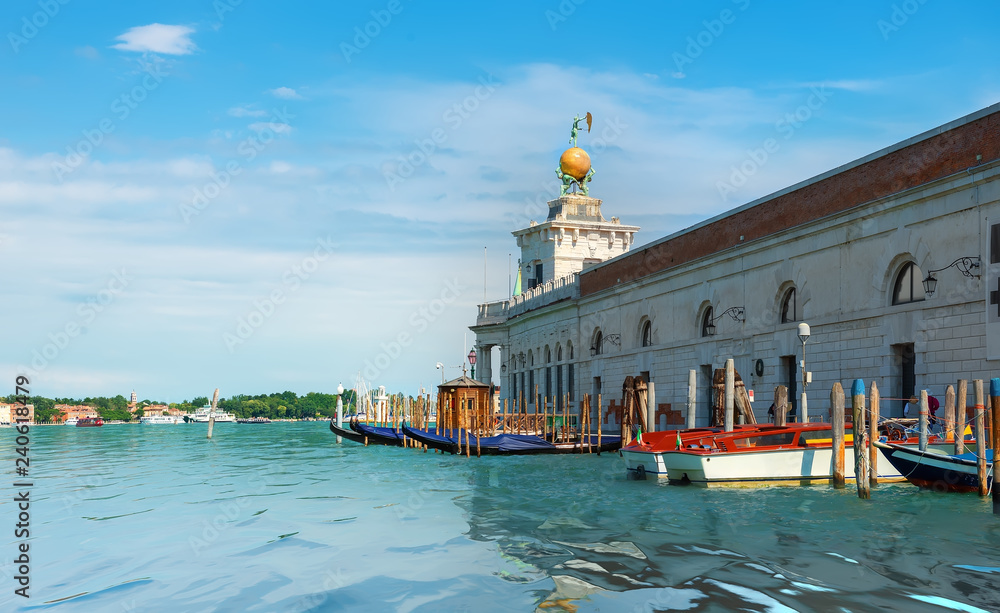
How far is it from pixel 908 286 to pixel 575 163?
38314mm

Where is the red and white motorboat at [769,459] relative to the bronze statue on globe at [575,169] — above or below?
below

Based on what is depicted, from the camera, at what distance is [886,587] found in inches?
386

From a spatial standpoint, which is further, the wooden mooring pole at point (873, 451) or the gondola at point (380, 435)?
the gondola at point (380, 435)

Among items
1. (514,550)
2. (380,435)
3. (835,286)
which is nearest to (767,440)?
(835,286)

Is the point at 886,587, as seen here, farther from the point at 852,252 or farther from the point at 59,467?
the point at 59,467

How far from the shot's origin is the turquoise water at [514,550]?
986cm

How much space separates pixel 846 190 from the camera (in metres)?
24.7

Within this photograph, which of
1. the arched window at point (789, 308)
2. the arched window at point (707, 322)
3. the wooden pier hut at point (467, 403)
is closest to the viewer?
the arched window at point (789, 308)

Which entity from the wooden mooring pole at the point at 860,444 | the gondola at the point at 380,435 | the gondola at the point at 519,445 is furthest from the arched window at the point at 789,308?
the gondola at the point at 380,435

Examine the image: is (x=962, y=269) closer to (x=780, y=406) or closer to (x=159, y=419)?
(x=780, y=406)

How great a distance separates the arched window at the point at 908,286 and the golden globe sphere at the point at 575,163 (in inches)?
1493

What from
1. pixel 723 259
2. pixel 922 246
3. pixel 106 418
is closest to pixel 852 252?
pixel 922 246

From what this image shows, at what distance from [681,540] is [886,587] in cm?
346

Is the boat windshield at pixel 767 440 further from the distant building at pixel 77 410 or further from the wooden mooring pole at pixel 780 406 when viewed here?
the distant building at pixel 77 410
